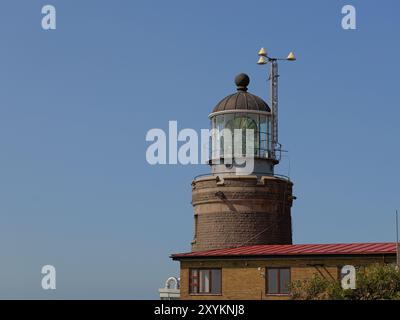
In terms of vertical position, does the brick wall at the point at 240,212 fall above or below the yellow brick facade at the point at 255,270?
above

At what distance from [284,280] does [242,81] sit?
17.2 metres

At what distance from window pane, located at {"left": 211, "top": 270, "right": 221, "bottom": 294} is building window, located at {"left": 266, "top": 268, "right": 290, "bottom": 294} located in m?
3.23

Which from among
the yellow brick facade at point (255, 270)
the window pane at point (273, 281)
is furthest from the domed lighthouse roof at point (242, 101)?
the window pane at point (273, 281)

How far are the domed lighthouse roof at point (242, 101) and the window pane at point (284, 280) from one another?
47.5 ft

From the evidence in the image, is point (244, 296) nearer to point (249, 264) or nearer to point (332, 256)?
point (249, 264)

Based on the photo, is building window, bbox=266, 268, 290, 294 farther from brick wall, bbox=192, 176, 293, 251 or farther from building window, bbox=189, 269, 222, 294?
brick wall, bbox=192, 176, 293, 251

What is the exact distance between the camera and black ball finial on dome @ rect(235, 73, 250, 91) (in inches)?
2432

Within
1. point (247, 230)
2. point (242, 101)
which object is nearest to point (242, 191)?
point (247, 230)

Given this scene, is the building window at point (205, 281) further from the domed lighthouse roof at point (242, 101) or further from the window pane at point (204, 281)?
the domed lighthouse roof at point (242, 101)

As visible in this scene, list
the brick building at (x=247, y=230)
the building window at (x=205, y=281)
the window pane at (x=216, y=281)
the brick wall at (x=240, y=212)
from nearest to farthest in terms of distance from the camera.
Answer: the brick building at (x=247, y=230) → the window pane at (x=216, y=281) → the building window at (x=205, y=281) → the brick wall at (x=240, y=212)

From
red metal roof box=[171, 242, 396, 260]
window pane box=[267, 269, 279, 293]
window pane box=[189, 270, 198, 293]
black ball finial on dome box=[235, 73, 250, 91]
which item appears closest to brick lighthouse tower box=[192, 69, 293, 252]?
black ball finial on dome box=[235, 73, 250, 91]

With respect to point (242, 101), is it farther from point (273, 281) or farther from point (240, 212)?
point (273, 281)

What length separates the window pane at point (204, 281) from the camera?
173ft
